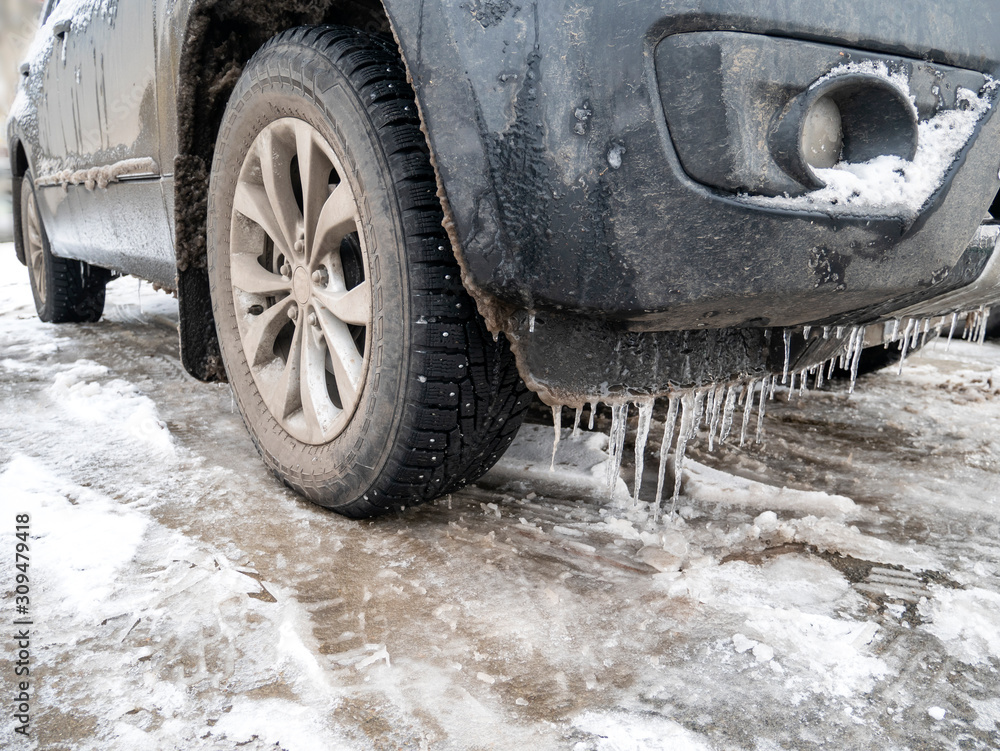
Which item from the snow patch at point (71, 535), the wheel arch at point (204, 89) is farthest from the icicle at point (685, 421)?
the snow patch at point (71, 535)

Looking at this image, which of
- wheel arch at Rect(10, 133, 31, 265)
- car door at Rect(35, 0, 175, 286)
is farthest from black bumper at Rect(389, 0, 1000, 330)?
wheel arch at Rect(10, 133, 31, 265)

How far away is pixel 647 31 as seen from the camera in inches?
40.7

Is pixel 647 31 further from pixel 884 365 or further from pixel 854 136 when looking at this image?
pixel 884 365

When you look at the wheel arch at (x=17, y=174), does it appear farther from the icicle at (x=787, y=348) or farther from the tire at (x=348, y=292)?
the icicle at (x=787, y=348)

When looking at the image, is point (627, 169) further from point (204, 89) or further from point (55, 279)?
point (55, 279)

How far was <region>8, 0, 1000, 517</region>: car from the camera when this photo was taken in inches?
41.9

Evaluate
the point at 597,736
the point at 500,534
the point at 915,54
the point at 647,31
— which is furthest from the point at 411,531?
the point at 915,54

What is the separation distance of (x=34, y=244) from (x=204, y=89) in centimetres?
314

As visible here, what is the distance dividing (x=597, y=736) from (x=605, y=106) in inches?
35.2

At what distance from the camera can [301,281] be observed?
5.46 feet

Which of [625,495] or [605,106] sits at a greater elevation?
[605,106]

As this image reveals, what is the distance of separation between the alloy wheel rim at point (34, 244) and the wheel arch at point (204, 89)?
260 centimetres

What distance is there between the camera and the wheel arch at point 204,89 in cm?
173

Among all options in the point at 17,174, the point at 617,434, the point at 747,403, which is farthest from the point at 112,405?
the point at 17,174
